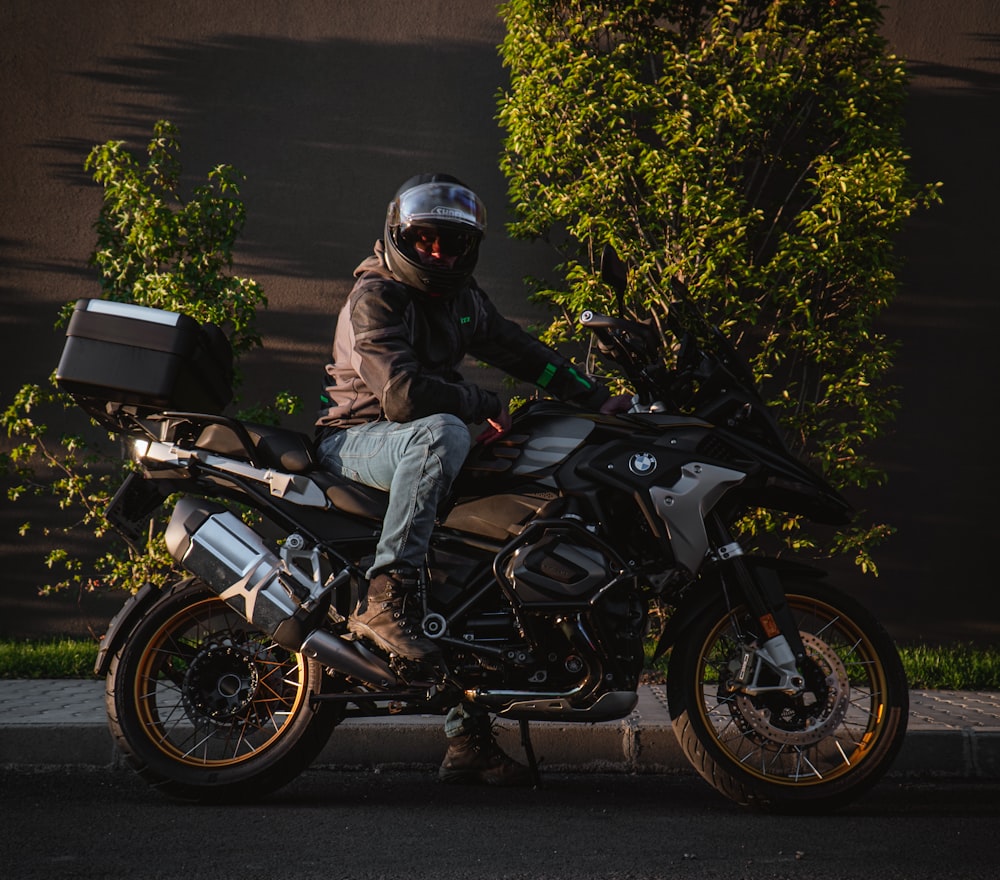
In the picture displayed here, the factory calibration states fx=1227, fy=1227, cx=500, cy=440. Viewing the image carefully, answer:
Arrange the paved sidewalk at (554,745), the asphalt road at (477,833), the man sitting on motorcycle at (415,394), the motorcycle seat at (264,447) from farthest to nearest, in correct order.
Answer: the paved sidewalk at (554,745), the motorcycle seat at (264,447), the man sitting on motorcycle at (415,394), the asphalt road at (477,833)

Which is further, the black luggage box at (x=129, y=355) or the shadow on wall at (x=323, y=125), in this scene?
the shadow on wall at (x=323, y=125)

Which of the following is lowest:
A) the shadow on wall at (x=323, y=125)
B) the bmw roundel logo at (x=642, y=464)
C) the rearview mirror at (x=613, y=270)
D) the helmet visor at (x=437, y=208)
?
the bmw roundel logo at (x=642, y=464)

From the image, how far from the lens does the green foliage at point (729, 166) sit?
6625 mm

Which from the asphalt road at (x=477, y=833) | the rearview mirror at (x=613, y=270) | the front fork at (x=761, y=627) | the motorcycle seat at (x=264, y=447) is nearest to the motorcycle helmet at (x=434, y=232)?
the rearview mirror at (x=613, y=270)

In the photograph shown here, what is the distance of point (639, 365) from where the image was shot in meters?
4.51

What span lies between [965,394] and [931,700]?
2.65m

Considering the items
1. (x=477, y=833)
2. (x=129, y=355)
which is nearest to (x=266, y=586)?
(x=129, y=355)

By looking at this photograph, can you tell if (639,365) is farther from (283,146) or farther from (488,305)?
(283,146)

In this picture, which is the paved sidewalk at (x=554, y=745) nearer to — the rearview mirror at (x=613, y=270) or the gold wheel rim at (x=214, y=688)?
the gold wheel rim at (x=214, y=688)

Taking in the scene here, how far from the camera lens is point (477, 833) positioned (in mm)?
3994

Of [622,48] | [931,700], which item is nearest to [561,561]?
[931,700]

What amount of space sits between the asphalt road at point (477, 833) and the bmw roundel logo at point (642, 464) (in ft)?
3.93

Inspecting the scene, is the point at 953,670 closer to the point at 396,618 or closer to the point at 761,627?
the point at 761,627

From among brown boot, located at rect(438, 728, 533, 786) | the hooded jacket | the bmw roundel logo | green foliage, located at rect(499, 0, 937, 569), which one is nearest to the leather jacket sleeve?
the hooded jacket
